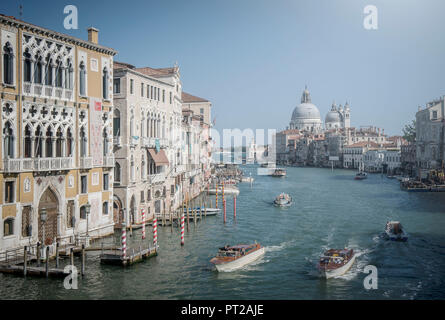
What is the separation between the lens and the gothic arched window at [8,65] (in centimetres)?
1877

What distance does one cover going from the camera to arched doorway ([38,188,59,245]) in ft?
67.5

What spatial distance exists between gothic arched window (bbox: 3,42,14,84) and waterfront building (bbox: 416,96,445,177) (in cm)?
6096

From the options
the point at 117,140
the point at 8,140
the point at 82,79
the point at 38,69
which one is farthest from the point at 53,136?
the point at 117,140

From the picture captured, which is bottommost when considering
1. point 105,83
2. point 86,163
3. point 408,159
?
point 408,159

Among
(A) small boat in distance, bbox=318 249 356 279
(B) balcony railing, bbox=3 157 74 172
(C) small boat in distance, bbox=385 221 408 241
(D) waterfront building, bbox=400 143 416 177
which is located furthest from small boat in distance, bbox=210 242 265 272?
(D) waterfront building, bbox=400 143 416 177

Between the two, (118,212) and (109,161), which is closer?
(109,161)

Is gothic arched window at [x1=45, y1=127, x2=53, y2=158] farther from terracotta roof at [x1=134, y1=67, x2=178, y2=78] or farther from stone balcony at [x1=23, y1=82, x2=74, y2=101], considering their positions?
terracotta roof at [x1=134, y1=67, x2=178, y2=78]

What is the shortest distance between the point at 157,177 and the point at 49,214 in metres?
10.8

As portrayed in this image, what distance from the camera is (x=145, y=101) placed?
29203mm

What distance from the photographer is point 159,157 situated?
30.8 metres

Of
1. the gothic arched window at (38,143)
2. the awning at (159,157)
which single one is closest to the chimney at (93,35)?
the gothic arched window at (38,143)

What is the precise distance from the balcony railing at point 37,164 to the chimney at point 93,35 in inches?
270

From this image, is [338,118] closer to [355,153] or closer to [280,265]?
[355,153]
